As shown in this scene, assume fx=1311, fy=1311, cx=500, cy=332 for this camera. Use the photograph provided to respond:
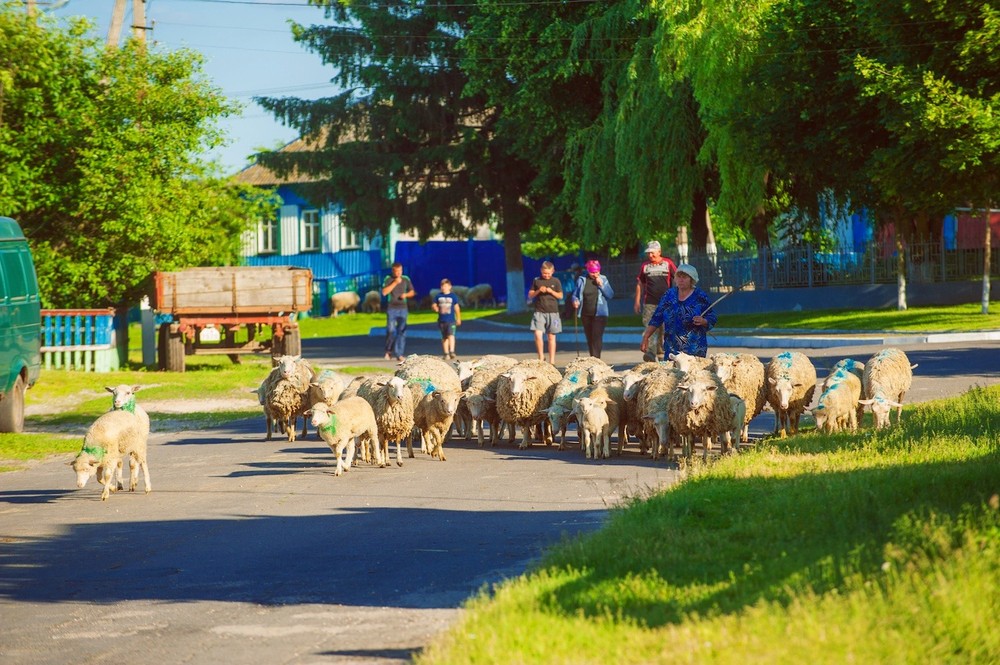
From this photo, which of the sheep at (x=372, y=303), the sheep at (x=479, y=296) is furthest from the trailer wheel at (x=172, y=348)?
the sheep at (x=372, y=303)

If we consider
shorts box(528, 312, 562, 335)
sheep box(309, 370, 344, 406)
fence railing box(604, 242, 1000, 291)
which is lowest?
sheep box(309, 370, 344, 406)

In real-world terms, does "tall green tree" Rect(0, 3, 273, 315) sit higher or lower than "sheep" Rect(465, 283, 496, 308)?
higher

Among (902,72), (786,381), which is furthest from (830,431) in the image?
(902,72)

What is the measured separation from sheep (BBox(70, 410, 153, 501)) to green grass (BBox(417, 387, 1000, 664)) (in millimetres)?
5123

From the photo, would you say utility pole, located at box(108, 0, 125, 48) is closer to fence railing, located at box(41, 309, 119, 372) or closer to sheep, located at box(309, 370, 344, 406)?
fence railing, located at box(41, 309, 119, 372)

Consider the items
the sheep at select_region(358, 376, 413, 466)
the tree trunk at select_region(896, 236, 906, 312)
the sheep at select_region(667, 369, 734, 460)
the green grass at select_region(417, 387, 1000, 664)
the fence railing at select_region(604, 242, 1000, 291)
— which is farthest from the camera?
the fence railing at select_region(604, 242, 1000, 291)

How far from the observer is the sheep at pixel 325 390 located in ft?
51.0

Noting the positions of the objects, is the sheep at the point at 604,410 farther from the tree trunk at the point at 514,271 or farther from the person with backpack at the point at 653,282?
the tree trunk at the point at 514,271

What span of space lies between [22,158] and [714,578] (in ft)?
77.0

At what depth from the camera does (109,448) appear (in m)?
11.7

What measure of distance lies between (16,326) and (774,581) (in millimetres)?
13471

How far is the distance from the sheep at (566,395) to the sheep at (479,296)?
42.0 meters

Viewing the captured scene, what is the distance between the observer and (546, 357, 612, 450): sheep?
14680 millimetres

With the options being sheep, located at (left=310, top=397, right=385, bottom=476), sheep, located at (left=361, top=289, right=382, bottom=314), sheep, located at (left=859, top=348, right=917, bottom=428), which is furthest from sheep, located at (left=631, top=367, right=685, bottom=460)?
sheep, located at (left=361, top=289, right=382, bottom=314)
